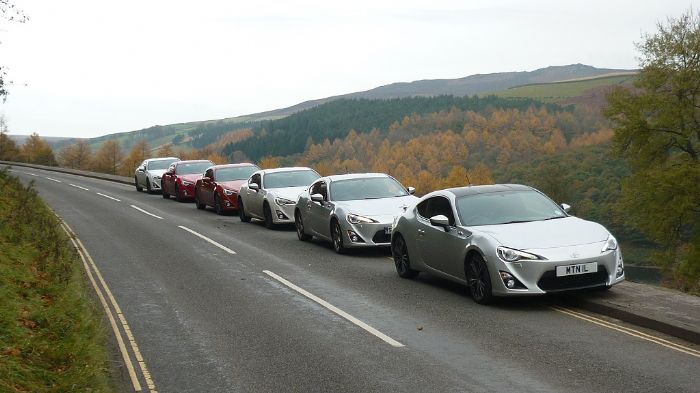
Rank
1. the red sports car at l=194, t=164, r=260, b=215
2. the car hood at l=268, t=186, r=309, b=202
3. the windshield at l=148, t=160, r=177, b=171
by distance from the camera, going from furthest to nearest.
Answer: the windshield at l=148, t=160, r=177, b=171 < the red sports car at l=194, t=164, r=260, b=215 < the car hood at l=268, t=186, r=309, b=202

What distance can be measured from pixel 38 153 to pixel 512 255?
91.7 m

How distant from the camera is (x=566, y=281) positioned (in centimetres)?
1020

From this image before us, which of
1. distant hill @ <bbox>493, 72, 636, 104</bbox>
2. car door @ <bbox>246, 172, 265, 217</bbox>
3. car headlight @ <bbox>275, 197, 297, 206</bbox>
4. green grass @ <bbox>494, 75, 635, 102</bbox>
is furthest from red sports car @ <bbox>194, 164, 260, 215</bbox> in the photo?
green grass @ <bbox>494, 75, 635, 102</bbox>

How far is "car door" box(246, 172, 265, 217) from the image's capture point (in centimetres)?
2301

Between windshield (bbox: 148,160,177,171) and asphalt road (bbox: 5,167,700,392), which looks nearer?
asphalt road (bbox: 5,167,700,392)

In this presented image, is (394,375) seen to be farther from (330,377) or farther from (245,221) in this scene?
(245,221)

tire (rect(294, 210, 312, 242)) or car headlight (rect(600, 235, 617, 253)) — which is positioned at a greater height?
car headlight (rect(600, 235, 617, 253))

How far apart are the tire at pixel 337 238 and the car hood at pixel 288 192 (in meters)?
4.86

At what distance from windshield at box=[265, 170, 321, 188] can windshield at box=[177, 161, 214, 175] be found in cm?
1166

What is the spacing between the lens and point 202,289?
1264 centimetres

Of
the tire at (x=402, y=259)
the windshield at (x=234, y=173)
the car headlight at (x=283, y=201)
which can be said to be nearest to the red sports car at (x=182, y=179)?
the windshield at (x=234, y=173)

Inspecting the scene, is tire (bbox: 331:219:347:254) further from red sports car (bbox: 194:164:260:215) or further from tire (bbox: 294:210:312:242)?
red sports car (bbox: 194:164:260:215)

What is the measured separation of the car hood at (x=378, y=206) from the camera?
53.8ft

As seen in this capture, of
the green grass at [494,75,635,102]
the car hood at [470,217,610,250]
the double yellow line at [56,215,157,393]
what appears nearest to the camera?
the double yellow line at [56,215,157,393]
